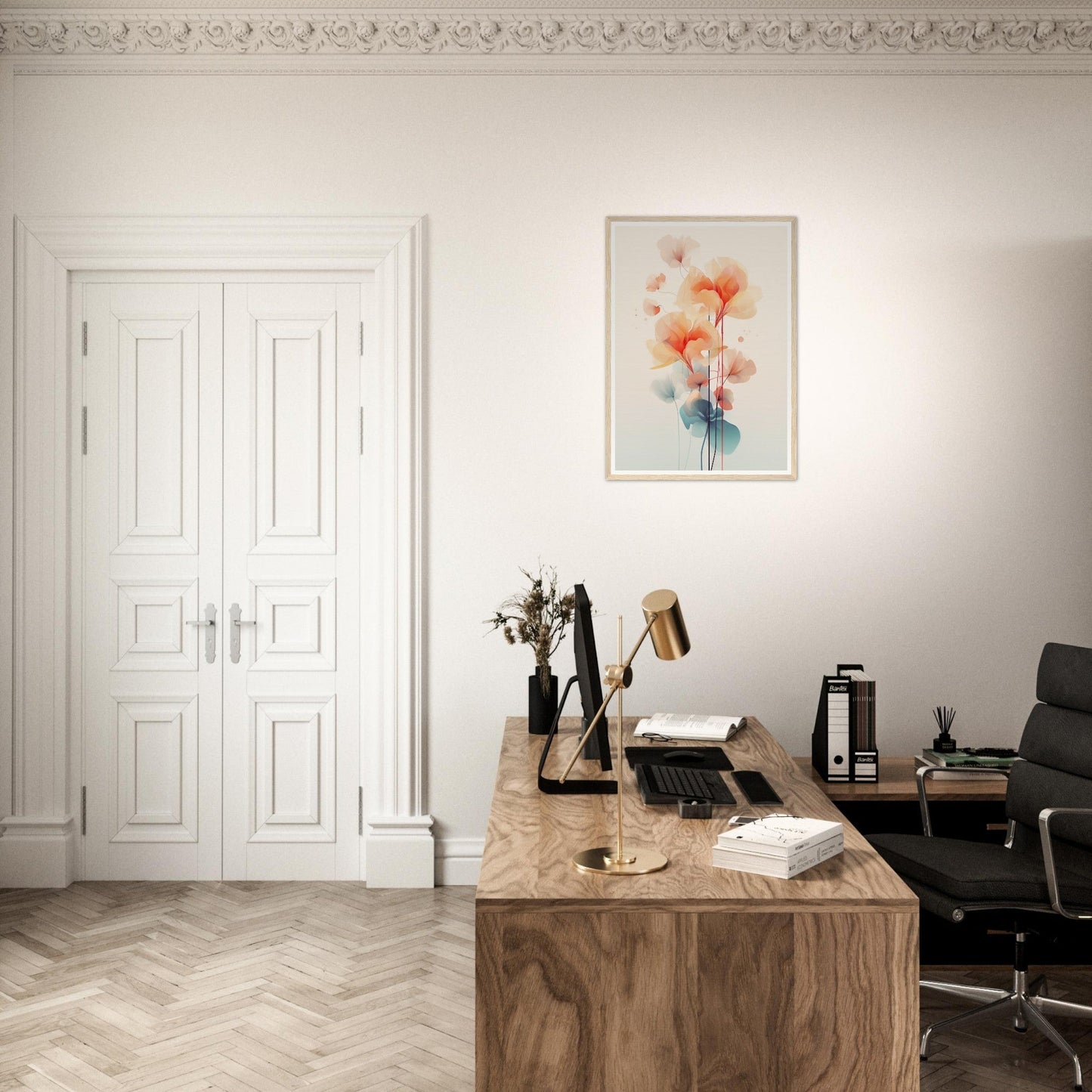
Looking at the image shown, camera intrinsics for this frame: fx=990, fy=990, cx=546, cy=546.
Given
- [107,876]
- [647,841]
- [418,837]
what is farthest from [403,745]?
[647,841]

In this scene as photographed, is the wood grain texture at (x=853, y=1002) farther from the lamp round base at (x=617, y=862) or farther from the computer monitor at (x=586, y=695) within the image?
the computer monitor at (x=586, y=695)

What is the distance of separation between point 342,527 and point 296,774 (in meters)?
1.01

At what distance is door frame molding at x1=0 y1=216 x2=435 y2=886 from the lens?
12.7ft

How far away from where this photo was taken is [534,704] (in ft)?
10.6

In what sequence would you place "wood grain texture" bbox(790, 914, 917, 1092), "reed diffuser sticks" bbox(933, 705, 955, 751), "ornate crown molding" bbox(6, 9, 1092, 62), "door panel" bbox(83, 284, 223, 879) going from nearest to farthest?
"wood grain texture" bbox(790, 914, 917, 1092), "reed diffuser sticks" bbox(933, 705, 955, 751), "ornate crown molding" bbox(6, 9, 1092, 62), "door panel" bbox(83, 284, 223, 879)

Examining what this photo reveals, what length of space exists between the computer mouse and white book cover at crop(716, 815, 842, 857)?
0.73 meters

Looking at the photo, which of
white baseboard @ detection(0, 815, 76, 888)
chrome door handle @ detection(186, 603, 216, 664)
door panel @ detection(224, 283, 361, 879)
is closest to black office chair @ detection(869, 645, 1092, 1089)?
door panel @ detection(224, 283, 361, 879)

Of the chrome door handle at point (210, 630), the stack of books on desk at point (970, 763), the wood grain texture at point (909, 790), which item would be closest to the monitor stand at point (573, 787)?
the wood grain texture at point (909, 790)

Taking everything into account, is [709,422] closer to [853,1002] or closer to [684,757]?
[684,757]

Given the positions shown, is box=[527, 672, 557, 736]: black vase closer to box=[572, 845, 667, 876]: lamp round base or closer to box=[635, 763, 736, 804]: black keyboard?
box=[635, 763, 736, 804]: black keyboard

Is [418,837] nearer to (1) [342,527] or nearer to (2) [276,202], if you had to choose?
(1) [342,527]

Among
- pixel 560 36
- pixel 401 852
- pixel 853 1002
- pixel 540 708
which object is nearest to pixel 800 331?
pixel 560 36

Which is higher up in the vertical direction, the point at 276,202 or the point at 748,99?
the point at 748,99

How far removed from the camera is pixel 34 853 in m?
3.88
